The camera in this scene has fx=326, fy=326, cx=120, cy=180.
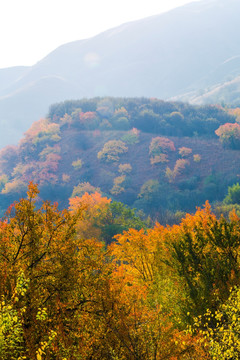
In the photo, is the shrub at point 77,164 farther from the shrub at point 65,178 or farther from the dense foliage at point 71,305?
the dense foliage at point 71,305

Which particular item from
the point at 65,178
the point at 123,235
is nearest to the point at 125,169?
the point at 65,178

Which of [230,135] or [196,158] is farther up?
[230,135]

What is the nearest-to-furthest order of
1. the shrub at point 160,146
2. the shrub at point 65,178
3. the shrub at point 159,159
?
the shrub at point 159,159, the shrub at point 65,178, the shrub at point 160,146

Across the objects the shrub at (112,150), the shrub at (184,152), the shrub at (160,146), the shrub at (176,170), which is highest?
the shrub at (112,150)

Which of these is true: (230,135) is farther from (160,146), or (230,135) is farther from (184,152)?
(160,146)

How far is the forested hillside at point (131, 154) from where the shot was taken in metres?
91.6

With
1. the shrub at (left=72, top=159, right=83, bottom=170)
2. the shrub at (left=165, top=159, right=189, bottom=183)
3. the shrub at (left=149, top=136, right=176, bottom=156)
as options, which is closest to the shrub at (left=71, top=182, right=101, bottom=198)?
the shrub at (left=72, top=159, right=83, bottom=170)

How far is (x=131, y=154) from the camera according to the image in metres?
112

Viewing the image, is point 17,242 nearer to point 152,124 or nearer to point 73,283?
point 73,283

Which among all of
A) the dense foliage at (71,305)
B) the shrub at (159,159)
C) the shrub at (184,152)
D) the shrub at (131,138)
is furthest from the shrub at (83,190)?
the dense foliage at (71,305)

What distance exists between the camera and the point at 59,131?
394 feet

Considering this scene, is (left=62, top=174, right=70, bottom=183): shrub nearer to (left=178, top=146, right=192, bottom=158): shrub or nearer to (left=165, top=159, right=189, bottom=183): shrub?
(left=165, top=159, right=189, bottom=183): shrub

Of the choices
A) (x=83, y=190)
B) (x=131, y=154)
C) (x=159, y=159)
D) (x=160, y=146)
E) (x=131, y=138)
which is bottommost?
Answer: (x=159, y=159)

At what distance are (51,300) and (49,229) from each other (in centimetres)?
239
